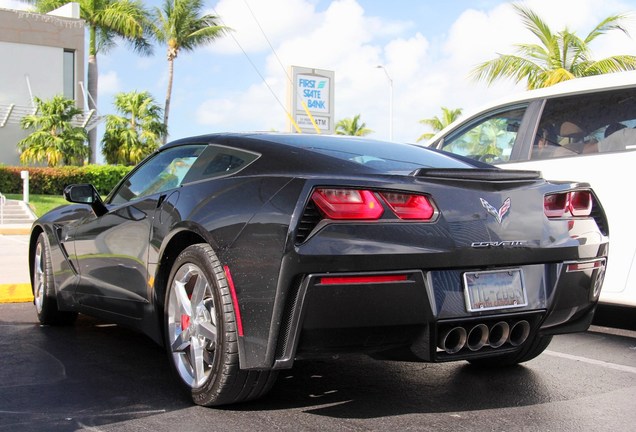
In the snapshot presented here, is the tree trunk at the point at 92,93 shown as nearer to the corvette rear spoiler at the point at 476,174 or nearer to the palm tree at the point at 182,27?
the palm tree at the point at 182,27

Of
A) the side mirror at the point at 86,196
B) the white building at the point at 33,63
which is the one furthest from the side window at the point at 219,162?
the white building at the point at 33,63

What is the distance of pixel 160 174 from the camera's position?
4.54 meters

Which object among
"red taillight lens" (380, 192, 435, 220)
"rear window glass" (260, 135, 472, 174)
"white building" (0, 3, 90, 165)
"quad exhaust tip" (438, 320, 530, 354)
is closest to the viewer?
"red taillight lens" (380, 192, 435, 220)

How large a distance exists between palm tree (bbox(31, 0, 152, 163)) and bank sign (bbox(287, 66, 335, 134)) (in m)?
22.6

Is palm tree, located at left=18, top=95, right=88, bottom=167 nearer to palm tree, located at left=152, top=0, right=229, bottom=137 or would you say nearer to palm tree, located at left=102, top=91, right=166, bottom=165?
palm tree, located at left=102, top=91, right=166, bottom=165

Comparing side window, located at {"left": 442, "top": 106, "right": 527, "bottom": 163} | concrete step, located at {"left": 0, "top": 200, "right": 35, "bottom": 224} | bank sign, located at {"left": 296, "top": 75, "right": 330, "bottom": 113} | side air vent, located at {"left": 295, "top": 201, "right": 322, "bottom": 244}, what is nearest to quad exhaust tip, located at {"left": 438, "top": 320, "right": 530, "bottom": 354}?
side air vent, located at {"left": 295, "top": 201, "right": 322, "bottom": 244}

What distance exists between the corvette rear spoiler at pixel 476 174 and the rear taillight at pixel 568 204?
14cm

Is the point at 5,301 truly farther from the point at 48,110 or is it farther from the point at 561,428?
the point at 48,110

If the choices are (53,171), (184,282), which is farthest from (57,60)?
(184,282)

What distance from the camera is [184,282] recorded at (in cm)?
371

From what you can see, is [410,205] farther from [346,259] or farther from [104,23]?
[104,23]

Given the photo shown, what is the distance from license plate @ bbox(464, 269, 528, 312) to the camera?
3.28m

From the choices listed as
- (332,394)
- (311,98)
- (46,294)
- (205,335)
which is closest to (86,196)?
(46,294)

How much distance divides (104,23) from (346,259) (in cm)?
4256
